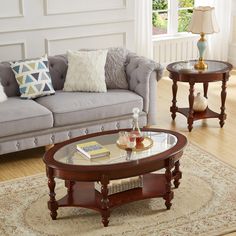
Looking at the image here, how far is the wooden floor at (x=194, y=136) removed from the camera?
477cm

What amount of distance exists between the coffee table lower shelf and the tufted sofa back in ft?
5.15

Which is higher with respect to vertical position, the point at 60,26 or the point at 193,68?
the point at 60,26

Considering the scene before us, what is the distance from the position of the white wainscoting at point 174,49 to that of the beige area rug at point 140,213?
363cm

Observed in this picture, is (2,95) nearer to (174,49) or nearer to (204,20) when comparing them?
(204,20)

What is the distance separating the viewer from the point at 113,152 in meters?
3.88

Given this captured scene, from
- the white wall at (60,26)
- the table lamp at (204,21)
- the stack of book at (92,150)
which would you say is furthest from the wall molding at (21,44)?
the stack of book at (92,150)

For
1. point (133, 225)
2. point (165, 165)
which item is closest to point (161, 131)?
point (165, 165)

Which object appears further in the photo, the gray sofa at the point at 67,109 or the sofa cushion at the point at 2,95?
the sofa cushion at the point at 2,95

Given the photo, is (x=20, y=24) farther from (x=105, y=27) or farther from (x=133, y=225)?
Answer: (x=133, y=225)

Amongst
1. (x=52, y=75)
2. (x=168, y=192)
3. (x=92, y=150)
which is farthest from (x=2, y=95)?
(x=168, y=192)

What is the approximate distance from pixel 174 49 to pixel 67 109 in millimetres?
3444

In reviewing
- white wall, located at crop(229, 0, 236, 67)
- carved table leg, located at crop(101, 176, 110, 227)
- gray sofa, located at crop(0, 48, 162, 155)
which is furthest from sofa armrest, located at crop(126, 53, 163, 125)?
white wall, located at crop(229, 0, 236, 67)

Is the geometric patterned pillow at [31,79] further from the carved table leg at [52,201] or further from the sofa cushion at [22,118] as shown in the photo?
the carved table leg at [52,201]

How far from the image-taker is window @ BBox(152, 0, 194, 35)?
25.6 feet
